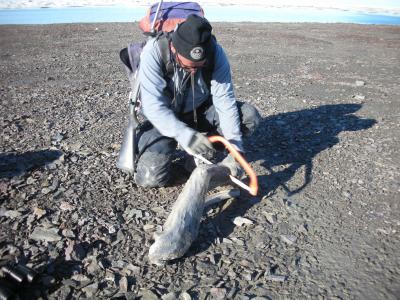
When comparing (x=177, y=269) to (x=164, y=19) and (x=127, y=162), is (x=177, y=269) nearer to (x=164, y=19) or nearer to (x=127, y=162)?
(x=127, y=162)

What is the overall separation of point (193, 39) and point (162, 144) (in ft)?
4.02

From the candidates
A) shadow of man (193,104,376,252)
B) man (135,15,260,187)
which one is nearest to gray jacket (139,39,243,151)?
man (135,15,260,187)

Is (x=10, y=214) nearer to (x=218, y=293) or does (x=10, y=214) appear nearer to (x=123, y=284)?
(x=123, y=284)

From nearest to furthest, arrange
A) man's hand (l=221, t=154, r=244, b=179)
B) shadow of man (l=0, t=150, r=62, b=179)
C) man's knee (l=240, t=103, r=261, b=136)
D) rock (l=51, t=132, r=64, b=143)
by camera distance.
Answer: man's hand (l=221, t=154, r=244, b=179) < shadow of man (l=0, t=150, r=62, b=179) < man's knee (l=240, t=103, r=261, b=136) < rock (l=51, t=132, r=64, b=143)

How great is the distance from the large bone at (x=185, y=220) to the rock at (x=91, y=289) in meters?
0.44

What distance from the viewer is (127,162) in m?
3.90

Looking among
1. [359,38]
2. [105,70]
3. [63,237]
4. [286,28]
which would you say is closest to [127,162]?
[63,237]

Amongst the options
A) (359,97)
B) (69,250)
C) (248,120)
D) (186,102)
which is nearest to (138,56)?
(186,102)

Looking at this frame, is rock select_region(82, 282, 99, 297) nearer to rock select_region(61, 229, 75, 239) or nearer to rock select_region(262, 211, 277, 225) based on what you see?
rock select_region(61, 229, 75, 239)

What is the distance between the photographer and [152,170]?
3760 millimetres

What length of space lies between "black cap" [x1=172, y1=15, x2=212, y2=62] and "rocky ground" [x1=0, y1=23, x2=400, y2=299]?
1.48 metres

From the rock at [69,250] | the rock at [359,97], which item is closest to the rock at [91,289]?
the rock at [69,250]

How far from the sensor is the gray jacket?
11.4 ft

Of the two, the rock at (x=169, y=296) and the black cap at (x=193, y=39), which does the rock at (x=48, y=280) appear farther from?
the black cap at (x=193, y=39)
